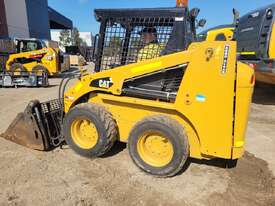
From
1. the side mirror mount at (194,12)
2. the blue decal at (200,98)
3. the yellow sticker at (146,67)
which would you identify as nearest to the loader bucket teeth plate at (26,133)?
the yellow sticker at (146,67)

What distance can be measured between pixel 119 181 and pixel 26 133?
1.78 metres

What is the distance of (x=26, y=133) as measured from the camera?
428cm

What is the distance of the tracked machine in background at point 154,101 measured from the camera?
10.3ft

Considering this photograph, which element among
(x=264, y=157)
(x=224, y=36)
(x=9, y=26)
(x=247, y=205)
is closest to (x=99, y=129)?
(x=247, y=205)

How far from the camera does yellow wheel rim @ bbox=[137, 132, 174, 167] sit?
11.6 ft

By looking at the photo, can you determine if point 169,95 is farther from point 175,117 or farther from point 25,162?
point 25,162

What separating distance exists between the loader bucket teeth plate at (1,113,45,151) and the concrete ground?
11 centimetres

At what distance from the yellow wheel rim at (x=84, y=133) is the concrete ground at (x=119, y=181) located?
22cm

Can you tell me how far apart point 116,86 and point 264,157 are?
2497 mm

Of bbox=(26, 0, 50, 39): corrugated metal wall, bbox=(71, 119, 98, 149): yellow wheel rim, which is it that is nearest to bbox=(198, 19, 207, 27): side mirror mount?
bbox=(71, 119, 98, 149): yellow wheel rim

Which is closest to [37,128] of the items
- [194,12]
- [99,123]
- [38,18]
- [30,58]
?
[99,123]

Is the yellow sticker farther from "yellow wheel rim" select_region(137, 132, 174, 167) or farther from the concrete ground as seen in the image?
the concrete ground

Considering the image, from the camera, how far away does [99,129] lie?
379 cm

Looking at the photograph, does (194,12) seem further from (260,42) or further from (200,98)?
(260,42)
